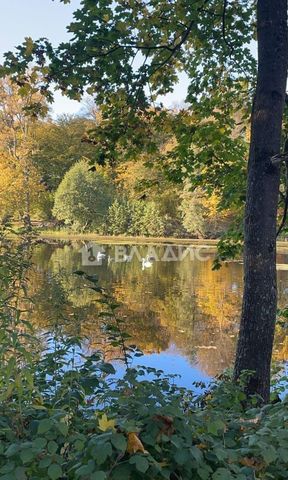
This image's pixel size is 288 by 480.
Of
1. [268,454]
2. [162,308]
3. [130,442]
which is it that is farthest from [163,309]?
[130,442]

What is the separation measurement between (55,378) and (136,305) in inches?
334

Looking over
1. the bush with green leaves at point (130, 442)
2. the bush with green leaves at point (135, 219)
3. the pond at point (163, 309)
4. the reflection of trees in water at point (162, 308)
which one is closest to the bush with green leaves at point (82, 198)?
the bush with green leaves at point (135, 219)

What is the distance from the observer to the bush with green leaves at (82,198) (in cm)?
3353

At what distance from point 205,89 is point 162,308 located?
6060mm

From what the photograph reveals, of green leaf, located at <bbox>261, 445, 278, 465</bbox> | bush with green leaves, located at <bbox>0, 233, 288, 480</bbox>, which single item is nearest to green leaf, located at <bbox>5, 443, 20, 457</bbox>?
bush with green leaves, located at <bbox>0, 233, 288, 480</bbox>

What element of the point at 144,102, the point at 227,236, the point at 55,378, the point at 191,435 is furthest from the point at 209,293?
the point at 191,435

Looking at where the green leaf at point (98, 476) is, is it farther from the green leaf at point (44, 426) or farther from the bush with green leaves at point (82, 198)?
the bush with green leaves at point (82, 198)

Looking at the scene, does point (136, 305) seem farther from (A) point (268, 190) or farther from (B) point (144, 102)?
(A) point (268, 190)

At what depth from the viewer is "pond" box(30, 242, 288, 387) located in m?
6.68

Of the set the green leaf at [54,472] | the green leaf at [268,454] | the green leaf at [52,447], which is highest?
the green leaf at [52,447]

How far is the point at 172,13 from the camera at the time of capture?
4.65 metres

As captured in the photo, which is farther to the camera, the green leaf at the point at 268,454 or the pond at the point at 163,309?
the pond at the point at 163,309

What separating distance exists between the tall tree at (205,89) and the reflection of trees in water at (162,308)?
1483mm

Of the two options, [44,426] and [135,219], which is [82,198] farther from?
[44,426]
